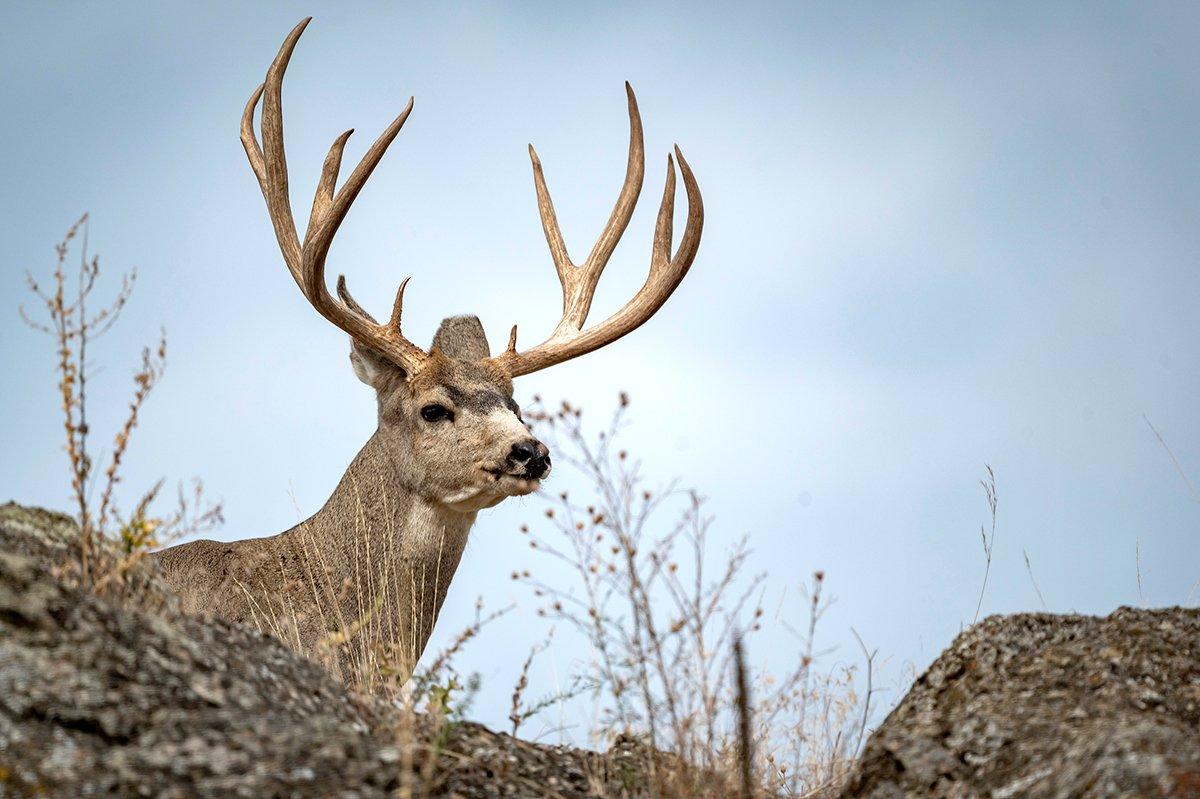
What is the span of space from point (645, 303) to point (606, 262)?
75 cm

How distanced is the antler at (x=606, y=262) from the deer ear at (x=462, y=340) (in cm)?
22

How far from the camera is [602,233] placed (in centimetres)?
1050

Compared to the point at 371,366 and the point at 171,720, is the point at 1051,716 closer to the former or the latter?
the point at 171,720

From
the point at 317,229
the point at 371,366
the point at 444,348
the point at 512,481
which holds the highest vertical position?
the point at 317,229

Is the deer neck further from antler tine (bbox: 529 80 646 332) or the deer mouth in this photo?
antler tine (bbox: 529 80 646 332)

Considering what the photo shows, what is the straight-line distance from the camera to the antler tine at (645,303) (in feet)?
31.0

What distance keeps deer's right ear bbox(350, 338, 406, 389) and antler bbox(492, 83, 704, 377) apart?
31.8 inches

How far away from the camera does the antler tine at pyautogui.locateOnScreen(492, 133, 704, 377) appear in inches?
372

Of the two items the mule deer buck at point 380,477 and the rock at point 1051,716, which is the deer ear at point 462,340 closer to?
the mule deer buck at point 380,477

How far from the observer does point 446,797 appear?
3.51 meters

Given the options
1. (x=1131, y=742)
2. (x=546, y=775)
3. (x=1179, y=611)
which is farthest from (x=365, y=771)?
(x=1179, y=611)

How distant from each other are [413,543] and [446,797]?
495cm

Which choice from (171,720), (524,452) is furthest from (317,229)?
(171,720)

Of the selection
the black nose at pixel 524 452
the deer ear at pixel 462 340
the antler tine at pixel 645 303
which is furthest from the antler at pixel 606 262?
the black nose at pixel 524 452
